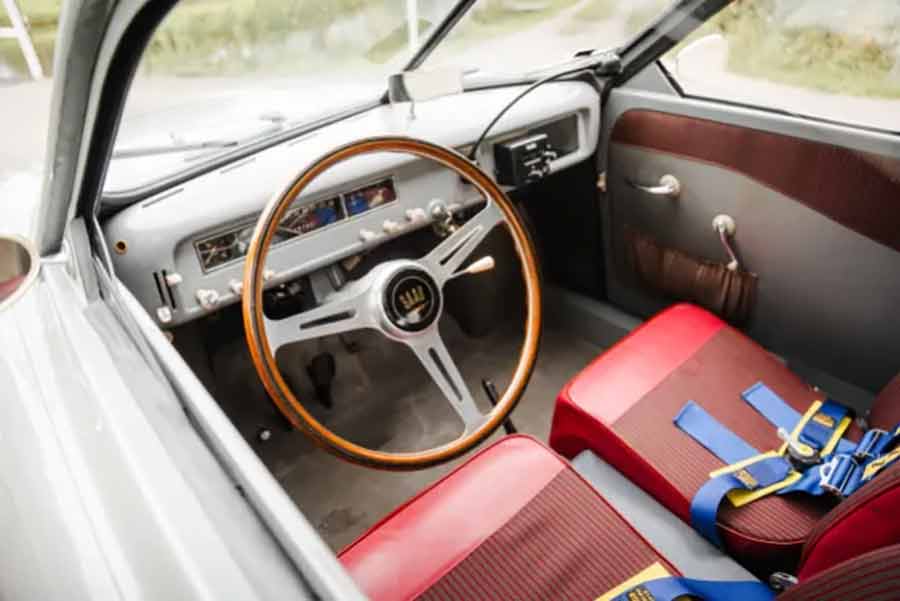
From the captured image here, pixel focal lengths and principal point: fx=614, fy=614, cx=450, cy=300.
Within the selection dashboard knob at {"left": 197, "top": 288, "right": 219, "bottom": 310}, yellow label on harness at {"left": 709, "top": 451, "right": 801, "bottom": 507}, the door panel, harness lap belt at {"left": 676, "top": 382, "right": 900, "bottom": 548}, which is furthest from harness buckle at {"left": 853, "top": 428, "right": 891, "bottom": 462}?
dashboard knob at {"left": 197, "top": 288, "right": 219, "bottom": 310}

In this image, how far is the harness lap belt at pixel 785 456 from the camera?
1018mm

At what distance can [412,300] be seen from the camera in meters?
1.18

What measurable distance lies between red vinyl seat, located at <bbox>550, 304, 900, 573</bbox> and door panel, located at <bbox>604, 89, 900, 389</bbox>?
0.76 feet

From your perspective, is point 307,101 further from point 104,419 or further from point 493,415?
point 104,419

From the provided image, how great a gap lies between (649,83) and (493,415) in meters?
1.07

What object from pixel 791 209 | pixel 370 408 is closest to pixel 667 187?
pixel 791 209

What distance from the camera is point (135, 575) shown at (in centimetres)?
49

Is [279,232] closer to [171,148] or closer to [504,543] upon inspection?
[171,148]

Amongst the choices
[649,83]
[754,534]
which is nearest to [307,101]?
[649,83]

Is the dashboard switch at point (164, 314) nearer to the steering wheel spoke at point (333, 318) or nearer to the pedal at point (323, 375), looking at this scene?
the steering wheel spoke at point (333, 318)

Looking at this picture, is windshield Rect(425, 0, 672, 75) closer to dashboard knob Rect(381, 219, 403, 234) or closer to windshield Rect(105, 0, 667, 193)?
windshield Rect(105, 0, 667, 193)

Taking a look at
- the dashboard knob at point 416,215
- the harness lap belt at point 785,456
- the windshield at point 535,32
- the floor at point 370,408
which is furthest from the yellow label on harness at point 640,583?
the windshield at point 535,32

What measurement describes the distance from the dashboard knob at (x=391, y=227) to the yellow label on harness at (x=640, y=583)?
92cm

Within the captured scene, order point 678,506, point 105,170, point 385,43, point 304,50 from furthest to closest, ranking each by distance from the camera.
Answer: point 385,43
point 304,50
point 678,506
point 105,170
